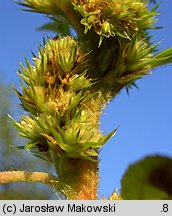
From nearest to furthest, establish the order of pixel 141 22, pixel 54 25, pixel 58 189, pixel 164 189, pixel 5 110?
pixel 164 189 → pixel 58 189 → pixel 141 22 → pixel 54 25 → pixel 5 110

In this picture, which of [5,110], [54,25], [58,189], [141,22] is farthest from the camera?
[5,110]

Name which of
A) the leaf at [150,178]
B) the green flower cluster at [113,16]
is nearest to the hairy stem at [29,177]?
the green flower cluster at [113,16]

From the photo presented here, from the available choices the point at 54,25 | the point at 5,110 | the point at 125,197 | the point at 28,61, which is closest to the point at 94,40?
the point at 28,61

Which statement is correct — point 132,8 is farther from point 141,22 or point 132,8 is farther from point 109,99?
point 109,99

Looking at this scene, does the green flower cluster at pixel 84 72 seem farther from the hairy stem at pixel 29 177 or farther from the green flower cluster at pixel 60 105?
the hairy stem at pixel 29 177

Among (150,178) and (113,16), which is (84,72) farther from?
(150,178)

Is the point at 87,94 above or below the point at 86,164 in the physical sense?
above

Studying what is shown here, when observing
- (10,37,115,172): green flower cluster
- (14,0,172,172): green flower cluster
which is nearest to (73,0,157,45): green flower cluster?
(14,0,172,172): green flower cluster

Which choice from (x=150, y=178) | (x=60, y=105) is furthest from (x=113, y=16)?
(x=150, y=178)

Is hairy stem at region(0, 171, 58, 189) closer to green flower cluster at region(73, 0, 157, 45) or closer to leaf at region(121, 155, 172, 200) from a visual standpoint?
green flower cluster at region(73, 0, 157, 45)
